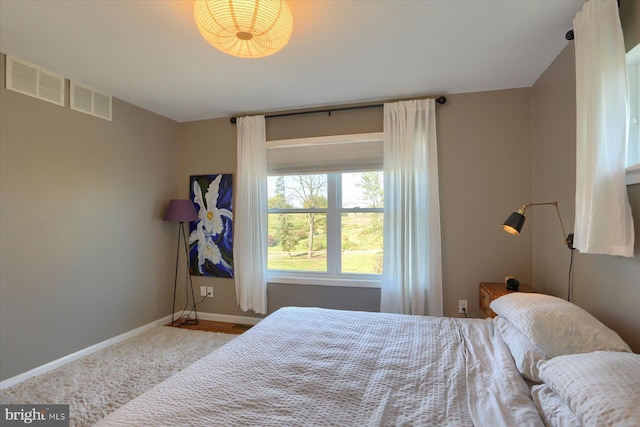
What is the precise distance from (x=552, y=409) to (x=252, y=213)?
295 centimetres

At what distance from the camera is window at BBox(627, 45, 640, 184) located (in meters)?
1.52

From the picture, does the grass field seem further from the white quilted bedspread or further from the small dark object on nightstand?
the white quilted bedspread

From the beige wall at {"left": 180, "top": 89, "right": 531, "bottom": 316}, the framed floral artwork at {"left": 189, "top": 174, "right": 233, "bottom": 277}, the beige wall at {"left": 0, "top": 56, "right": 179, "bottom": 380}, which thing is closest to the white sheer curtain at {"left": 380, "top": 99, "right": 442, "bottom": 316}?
the beige wall at {"left": 180, "top": 89, "right": 531, "bottom": 316}

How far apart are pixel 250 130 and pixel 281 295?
1952mm

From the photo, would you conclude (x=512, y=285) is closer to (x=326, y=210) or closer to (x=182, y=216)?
(x=326, y=210)

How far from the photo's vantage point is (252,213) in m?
3.41

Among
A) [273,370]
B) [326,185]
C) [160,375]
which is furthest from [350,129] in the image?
[160,375]

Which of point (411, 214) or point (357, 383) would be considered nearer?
point (357, 383)

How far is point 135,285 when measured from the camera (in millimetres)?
3266

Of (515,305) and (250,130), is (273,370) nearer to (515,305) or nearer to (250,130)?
(515,305)

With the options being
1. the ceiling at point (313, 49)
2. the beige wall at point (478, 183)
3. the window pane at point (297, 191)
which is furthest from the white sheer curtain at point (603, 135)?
the window pane at point (297, 191)

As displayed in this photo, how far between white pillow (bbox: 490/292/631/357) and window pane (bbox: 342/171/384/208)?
1.87 m

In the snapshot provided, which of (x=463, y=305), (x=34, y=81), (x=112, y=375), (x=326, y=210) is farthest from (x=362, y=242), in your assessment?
(x=34, y=81)

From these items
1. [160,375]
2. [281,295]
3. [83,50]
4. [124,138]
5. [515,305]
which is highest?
[83,50]
